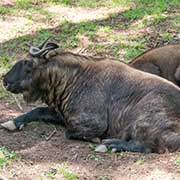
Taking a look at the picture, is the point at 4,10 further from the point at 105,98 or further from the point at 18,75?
the point at 105,98

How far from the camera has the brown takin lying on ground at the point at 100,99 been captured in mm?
7441

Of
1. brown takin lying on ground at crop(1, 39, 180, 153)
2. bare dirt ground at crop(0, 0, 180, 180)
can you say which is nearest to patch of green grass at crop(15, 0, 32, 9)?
bare dirt ground at crop(0, 0, 180, 180)

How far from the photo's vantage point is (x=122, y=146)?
24.5ft

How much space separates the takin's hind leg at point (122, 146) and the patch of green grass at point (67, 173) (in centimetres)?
75

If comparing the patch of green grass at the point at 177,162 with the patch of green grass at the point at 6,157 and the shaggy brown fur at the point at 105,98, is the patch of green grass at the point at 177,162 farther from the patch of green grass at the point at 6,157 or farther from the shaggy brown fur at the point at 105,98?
the patch of green grass at the point at 6,157

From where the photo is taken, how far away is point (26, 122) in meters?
8.30

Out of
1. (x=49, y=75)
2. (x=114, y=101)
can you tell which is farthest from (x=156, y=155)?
(x=49, y=75)

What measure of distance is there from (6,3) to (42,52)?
5.83m

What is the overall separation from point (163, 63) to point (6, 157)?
3.59 m

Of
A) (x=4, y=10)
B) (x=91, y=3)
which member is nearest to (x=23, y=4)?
(x=4, y=10)

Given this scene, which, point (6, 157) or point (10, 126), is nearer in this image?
point (6, 157)

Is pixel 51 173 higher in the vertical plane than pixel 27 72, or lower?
lower

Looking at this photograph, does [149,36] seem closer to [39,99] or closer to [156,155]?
[39,99]

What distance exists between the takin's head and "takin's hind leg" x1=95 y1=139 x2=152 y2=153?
1284mm
